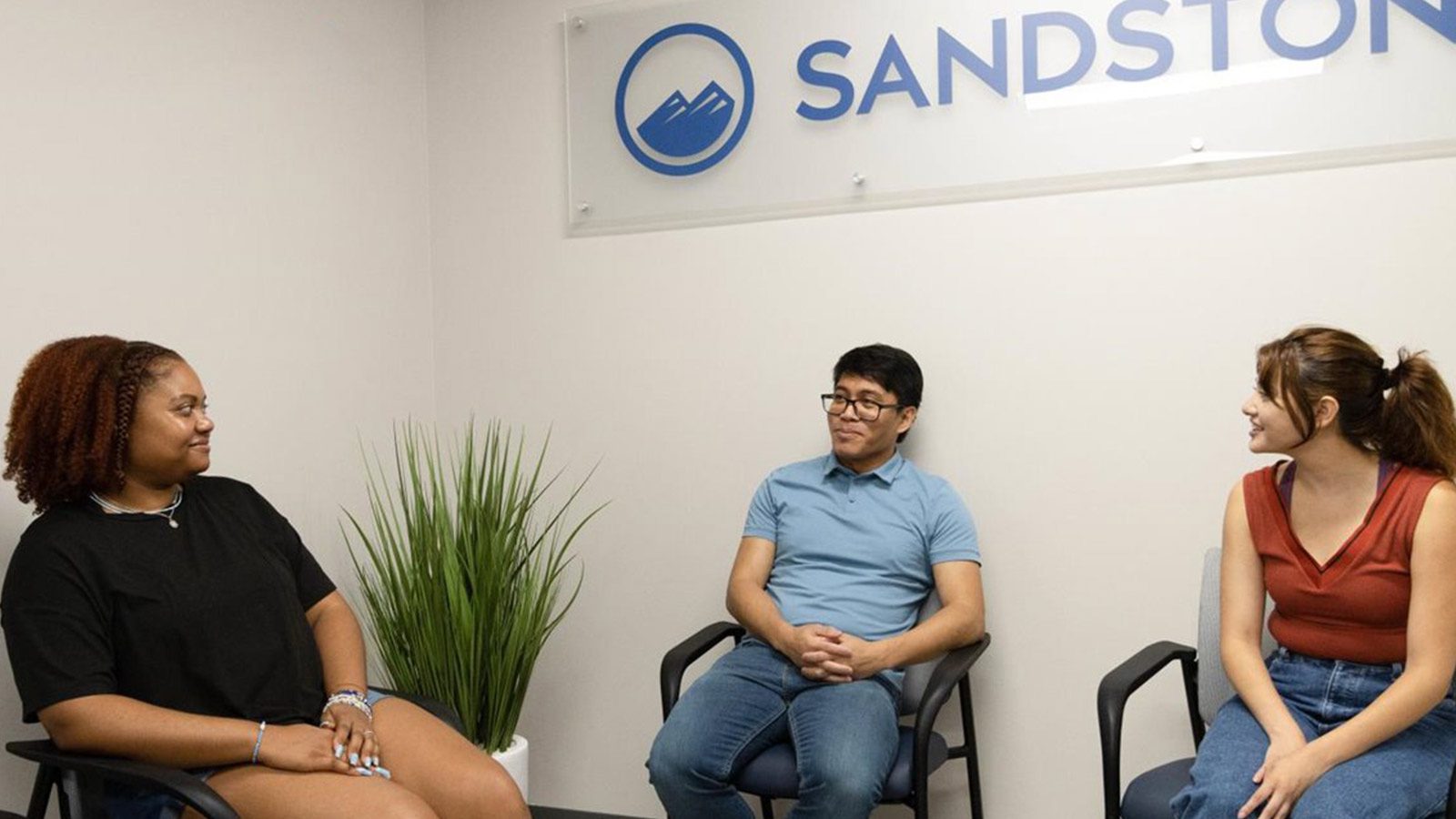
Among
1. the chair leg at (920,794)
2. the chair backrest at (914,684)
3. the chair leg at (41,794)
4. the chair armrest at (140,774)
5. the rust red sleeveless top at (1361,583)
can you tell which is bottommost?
the chair leg at (920,794)

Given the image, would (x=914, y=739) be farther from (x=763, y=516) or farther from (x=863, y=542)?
(x=763, y=516)

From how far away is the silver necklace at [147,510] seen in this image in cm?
266

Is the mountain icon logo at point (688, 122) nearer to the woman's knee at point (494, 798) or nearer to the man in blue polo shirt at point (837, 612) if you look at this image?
the man in blue polo shirt at point (837, 612)

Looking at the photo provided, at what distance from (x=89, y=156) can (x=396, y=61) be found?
4.08ft

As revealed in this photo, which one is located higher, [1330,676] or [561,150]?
[561,150]

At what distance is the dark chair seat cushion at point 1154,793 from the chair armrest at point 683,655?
3.42ft

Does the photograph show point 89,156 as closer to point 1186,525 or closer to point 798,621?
point 798,621

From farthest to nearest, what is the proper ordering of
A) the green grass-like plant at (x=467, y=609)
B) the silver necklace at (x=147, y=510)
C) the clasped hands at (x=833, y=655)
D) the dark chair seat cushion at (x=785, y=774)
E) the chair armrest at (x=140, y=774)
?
1. the green grass-like plant at (x=467, y=609)
2. the clasped hands at (x=833, y=655)
3. the dark chair seat cushion at (x=785, y=774)
4. the silver necklace at (x=147, y=510)
5. the chair armrest at (x=140, y=774)

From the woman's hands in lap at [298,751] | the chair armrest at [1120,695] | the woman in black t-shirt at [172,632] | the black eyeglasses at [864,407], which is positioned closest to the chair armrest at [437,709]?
the woman in black t-shirt at [172,632]

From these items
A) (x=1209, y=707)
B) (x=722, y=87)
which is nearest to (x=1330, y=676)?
(x=1209, y=707)

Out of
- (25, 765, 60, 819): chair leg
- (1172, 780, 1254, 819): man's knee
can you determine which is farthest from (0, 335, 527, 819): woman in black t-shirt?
(1172, 780, 1254, 819): man's knee

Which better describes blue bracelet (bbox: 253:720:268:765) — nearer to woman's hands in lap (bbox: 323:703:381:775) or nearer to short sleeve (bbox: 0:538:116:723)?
woman's hands in lap (bbox: 323:703:381:775)

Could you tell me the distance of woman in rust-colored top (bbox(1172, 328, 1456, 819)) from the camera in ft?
7.98

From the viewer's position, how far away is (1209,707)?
114 inches
